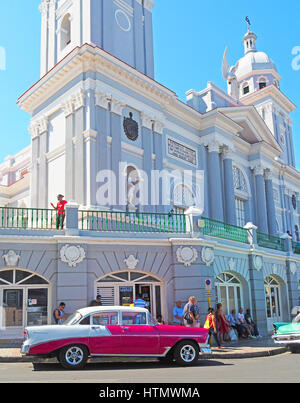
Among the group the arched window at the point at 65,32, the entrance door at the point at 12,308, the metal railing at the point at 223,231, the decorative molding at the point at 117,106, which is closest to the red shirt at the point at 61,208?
the entrance door at the point at 12,308

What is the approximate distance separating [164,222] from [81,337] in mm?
7109

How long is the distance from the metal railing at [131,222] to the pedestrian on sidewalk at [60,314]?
2767mm

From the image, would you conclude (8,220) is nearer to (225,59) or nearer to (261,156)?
(261,156)

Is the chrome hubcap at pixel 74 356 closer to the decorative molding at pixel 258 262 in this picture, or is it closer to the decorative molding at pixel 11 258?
the decorative molding at pixel 11 258

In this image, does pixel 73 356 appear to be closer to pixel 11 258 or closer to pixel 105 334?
pixel 105 334

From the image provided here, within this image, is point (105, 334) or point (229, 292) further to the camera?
point (229, 292)

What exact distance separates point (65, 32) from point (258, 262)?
16.1 meters

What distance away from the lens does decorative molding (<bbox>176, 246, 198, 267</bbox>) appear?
1544 cm

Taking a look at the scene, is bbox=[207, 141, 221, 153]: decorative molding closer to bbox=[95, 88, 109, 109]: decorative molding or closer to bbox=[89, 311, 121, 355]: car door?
bbox=[95, 88, 109, 109]: decorative molding

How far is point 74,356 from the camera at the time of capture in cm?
968

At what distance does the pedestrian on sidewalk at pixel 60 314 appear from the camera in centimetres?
1310

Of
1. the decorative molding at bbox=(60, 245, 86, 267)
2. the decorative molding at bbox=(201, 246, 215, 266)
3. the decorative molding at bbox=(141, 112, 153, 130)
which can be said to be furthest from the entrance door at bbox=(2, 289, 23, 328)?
the decorative molding at bbox=(141, 112, 153, 130)

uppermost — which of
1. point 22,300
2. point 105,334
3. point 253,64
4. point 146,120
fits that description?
point 253,64

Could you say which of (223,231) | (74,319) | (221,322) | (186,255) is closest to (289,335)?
(221,322)
